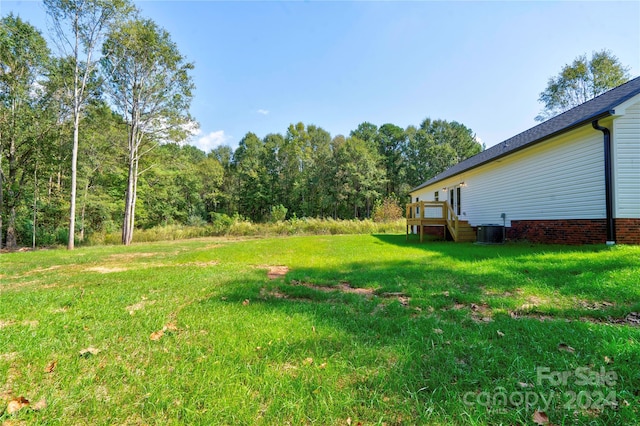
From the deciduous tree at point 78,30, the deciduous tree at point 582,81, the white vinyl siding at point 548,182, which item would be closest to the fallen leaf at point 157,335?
the white vinyl siding at point 548,182

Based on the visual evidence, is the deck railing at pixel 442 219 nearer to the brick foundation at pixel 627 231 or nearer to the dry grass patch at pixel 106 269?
the brick foundation at pixel 627 231

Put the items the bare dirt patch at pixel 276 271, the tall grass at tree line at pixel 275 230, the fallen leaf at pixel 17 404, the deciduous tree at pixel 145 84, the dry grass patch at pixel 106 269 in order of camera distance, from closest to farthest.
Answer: the fallen leaf at pixel 17 404 < the bare dirt patch at pixel 276 271 < the dry grass patch at pixel 106 269 < the deciduous tree at pixel 145 84 < the tall grass at tree line at pixel 275 230

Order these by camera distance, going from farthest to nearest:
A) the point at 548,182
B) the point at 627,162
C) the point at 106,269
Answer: the point at 548,182
the point at 627,162
the point at 106,269

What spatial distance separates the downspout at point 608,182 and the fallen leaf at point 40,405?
9.93 meters

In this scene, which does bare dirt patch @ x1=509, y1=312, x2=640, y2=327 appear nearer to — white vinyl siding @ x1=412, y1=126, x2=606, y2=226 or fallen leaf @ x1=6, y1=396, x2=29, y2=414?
fallen leaf @ x1=6, y1=396, x2=29, y2=414

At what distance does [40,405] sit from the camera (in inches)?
59.9

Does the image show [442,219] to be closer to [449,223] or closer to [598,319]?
[449,223]

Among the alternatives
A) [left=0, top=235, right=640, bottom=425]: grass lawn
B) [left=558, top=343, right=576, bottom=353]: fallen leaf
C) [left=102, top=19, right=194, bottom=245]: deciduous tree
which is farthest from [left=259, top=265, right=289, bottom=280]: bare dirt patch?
[left=102, top=19, right=194, bottom=245]: deciduous tree

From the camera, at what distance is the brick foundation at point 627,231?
6.27 metres

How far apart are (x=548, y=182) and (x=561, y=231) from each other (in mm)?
1629

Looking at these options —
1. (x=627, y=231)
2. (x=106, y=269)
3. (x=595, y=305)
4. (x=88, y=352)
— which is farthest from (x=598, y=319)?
(x=106, y=269)

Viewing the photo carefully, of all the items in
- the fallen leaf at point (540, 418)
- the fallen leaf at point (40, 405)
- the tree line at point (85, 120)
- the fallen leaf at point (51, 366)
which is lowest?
the fallen leaf at point (51, 366)

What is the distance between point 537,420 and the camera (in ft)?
4.50

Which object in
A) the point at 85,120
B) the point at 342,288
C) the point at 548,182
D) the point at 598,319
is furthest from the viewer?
the point at 85,120
